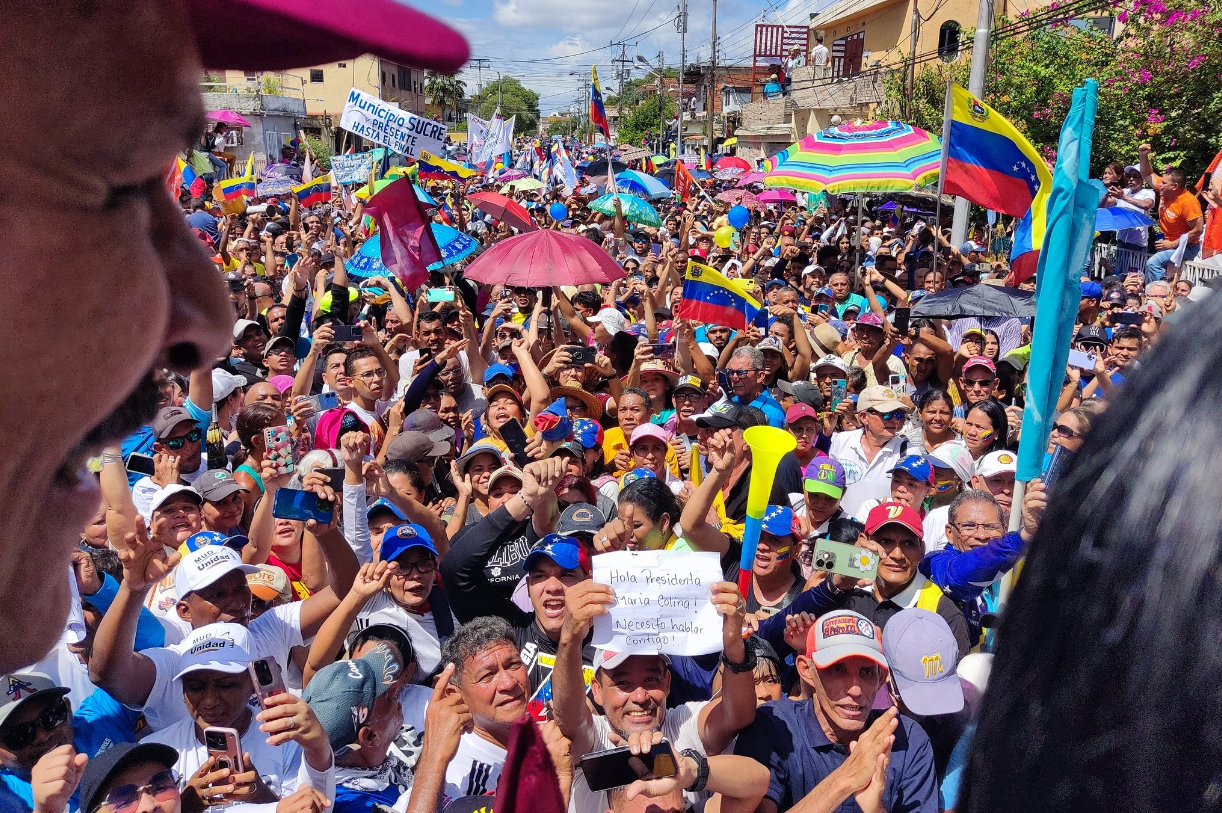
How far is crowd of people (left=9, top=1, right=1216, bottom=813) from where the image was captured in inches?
29.6

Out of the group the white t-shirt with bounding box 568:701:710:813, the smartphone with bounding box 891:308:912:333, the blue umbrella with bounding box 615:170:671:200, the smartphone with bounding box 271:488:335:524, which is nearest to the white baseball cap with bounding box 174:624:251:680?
the smartphone with bounding box 271:488:335:524

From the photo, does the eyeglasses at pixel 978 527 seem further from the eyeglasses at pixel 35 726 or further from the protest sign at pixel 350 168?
the protest sign at pixel 350 168

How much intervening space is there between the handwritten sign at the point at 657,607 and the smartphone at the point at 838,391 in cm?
423

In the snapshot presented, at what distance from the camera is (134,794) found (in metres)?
2.68

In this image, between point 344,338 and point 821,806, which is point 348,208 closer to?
point 344,338

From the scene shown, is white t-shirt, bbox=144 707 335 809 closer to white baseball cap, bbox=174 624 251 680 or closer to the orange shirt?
white baseball cap, bbox=174 624 251 680

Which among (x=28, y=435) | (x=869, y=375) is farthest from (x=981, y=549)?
(x=28, y=435)

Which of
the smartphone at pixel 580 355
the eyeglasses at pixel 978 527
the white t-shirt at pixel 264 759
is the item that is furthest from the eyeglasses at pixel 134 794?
the smartphone at pixel 580 355

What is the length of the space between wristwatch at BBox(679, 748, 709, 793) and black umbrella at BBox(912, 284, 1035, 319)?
18.3ft

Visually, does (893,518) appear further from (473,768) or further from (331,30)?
(331,30)

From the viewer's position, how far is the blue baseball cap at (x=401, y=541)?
4129 millimetres

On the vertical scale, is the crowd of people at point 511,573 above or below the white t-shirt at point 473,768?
above

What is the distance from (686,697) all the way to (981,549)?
1.47 meters

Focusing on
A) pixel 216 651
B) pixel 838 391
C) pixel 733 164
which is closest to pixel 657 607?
pixel 216 651
